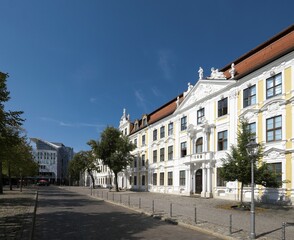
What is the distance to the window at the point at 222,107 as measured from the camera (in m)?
33.0

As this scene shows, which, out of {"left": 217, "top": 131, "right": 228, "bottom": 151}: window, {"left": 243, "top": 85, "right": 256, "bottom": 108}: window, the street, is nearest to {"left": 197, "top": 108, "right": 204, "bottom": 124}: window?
{"left": 217, "top": 131, "right": 228, "bottom": 151}: window

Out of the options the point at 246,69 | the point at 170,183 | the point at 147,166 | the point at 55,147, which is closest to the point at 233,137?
the point at 246,69

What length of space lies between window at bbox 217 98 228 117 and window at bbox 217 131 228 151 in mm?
1837

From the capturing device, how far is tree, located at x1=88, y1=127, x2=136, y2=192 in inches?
2021

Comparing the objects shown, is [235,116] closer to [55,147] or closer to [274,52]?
[274,52]

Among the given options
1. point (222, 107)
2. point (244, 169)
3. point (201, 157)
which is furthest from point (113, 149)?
point (244, 169)

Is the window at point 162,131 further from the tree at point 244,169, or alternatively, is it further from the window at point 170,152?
the tree at point 244,169

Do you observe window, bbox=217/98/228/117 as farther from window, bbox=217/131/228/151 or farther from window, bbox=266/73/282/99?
window, bbox=266/73/282/99

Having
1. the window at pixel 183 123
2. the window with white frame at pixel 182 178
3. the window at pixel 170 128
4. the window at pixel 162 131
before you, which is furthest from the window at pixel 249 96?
the window at pixel 162 131

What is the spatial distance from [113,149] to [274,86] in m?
31.1

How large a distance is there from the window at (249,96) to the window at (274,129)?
262 centimetres

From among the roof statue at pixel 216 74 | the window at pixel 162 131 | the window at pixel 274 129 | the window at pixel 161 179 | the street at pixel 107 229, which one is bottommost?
the window at pixel 161 179

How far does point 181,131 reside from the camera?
4209 cm

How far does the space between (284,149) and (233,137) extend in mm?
6612
